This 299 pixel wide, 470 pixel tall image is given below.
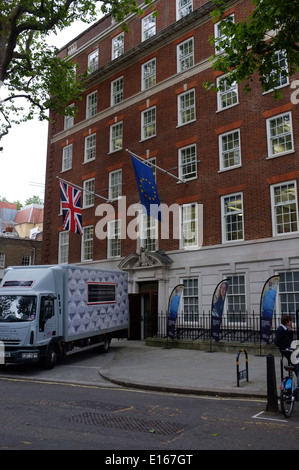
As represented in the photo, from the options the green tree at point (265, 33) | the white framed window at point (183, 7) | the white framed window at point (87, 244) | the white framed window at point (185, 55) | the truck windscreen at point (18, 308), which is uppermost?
the white framed window at point (183, 7)

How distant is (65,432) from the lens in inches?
256

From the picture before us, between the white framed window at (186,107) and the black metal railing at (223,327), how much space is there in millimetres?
10645

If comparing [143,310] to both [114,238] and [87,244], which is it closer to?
[114,238]

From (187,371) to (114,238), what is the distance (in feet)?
44.9

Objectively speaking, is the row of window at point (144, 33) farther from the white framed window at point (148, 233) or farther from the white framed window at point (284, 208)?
the white framed window at point (284, 208)

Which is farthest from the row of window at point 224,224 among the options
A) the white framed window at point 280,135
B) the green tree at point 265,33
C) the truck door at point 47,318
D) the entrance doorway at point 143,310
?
the truck door at point 47,318

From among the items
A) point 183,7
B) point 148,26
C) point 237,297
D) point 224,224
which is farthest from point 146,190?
point 148,26

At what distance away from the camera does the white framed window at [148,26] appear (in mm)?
25922

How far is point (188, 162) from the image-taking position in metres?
22.3

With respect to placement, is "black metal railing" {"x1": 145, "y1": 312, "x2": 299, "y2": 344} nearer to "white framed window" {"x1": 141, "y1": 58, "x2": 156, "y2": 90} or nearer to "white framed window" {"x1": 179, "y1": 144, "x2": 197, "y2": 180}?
"white framed window" {"x1": 179, "y1": 144, "x2": 197, "y2": 180}

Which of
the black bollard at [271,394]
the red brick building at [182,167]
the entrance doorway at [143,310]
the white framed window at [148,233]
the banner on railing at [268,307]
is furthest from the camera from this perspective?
the white framed window at [148,233]

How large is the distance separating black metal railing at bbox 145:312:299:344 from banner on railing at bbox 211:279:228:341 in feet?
2.81

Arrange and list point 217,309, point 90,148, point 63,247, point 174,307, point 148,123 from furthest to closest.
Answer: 1. point 63,247
2. point 90,148
3. point 148,123
4. point 174,307
5. point 217,309

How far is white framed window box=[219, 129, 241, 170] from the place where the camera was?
66.9 ft
